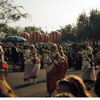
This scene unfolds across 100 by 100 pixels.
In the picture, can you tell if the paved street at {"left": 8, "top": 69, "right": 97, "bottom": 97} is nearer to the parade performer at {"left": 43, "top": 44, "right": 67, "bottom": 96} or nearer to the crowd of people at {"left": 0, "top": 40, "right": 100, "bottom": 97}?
the crowd of people at {"left": 0, "top": 40, "right": 100, "bottom": 97}

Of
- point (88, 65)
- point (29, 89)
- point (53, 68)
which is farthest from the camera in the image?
point (88, 65)

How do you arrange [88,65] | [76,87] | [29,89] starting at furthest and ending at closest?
1. [88,65]
2. [29,89]
3. [76,87]

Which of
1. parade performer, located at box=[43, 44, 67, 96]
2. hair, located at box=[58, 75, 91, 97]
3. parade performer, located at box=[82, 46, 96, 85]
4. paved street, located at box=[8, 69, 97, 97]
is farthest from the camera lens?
parade performer, located at box=[82, 46, 96, 85]

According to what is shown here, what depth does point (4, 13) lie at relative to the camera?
75.3ft

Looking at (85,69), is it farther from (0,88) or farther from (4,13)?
(4,13)

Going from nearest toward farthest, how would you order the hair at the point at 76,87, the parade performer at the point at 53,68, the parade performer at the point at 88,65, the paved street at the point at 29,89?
the hair at the point at 76,87 → the parade performer at the point at 53,68 → the paved street at the point at 29,89 → the parade performer at the point at 88,65

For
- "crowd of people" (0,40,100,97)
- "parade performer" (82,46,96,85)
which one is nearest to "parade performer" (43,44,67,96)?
"crowd of people" (0,40,100,97)

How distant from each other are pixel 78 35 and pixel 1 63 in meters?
37.9

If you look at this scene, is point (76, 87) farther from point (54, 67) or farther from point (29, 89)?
point (29, 89)

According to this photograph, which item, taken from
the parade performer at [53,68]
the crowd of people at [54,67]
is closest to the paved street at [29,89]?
the crowd of people at [54,67]

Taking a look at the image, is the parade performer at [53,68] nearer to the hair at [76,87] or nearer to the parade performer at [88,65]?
the parade performer at [88,65]

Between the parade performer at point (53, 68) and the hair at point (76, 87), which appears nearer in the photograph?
the hair at point (76, 87)

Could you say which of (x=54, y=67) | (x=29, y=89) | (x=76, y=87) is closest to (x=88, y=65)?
(x=29, y=89)

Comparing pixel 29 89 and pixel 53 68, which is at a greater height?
pixel 53 68
